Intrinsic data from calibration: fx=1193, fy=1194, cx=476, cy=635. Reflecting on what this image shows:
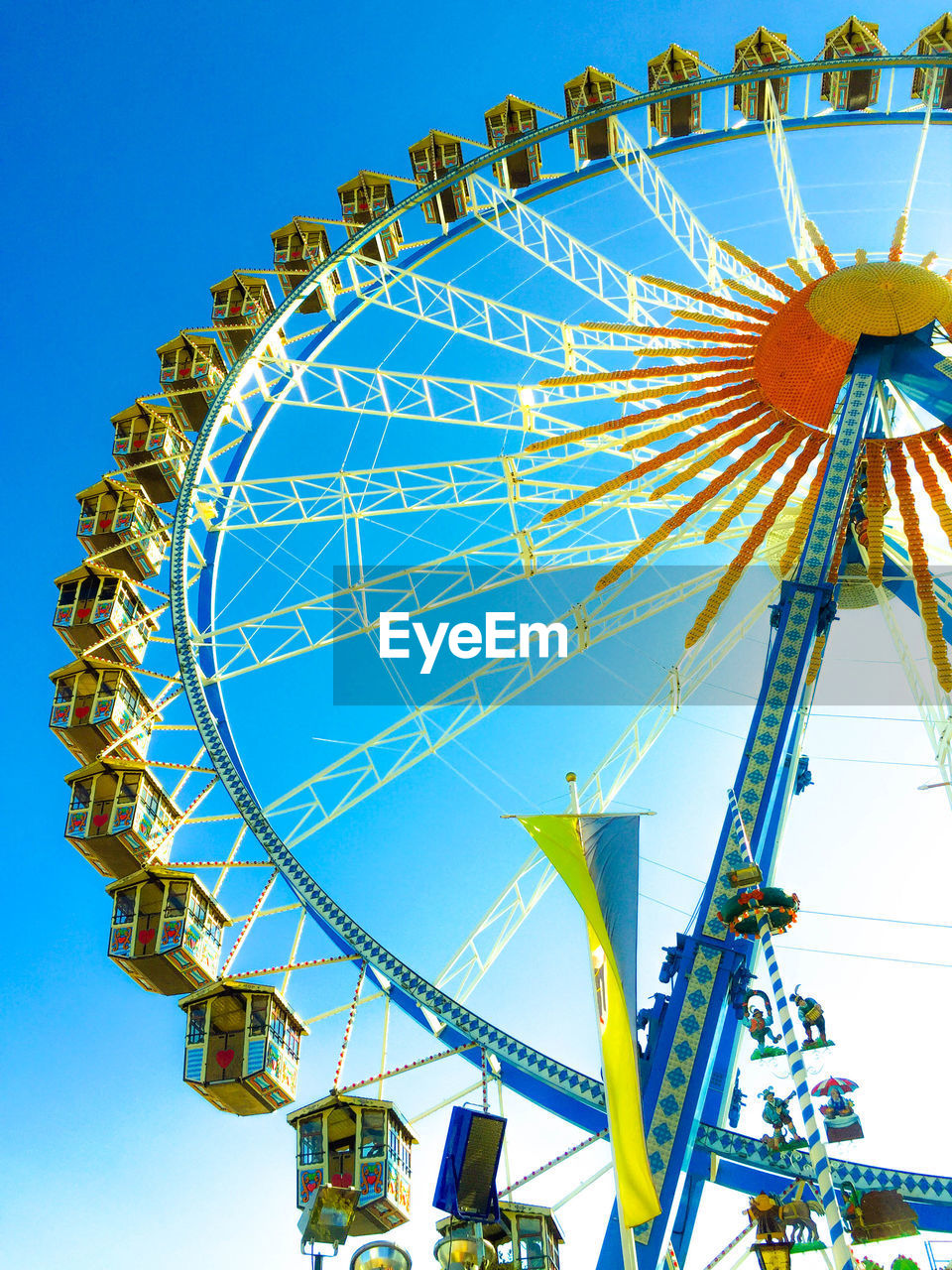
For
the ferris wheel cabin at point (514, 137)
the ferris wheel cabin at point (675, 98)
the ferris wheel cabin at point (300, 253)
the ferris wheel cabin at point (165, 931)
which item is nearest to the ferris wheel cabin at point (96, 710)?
the ferris wheel cabin at point (165, 931)

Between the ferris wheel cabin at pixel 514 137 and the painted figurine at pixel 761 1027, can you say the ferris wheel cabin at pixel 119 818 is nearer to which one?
the painted figurine at pixel 761 1027

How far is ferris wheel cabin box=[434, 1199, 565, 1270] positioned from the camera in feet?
33.5

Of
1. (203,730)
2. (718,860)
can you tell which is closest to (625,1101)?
(718,860)

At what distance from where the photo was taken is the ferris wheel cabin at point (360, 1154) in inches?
399

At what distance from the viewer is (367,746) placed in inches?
527

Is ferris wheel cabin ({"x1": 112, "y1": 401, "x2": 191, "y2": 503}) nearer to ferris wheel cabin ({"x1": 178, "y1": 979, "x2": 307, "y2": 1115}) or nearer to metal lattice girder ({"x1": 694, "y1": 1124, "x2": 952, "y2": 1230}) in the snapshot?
ferris wheel cabin ({"x1": 178, "y1": 979, "x2": 307, "y2": 1115})

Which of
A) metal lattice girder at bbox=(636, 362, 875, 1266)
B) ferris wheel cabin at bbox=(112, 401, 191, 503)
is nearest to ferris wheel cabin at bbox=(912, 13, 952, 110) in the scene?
metal lattice girder at bbox=(636, 362, 875, 1266)

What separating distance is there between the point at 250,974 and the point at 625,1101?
5069 mm

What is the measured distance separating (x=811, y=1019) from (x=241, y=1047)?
5.26 m

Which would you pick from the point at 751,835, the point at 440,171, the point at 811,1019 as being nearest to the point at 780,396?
the point at 751,835

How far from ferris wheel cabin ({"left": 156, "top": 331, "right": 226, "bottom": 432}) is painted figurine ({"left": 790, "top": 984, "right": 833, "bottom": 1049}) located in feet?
43.6

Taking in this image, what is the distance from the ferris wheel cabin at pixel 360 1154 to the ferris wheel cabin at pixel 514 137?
15216 mm

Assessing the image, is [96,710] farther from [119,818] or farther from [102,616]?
[119,818]

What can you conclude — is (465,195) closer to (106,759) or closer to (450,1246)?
(106,759)
